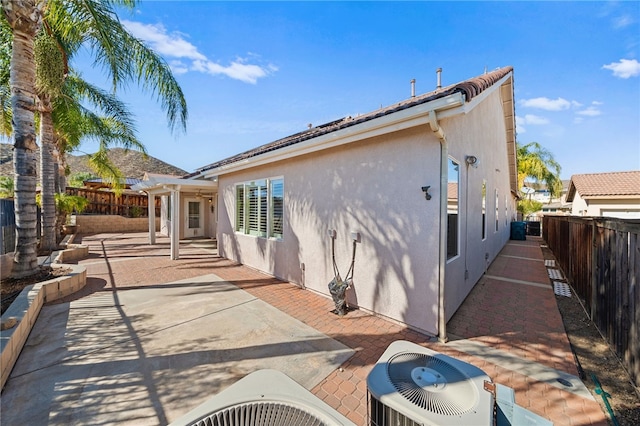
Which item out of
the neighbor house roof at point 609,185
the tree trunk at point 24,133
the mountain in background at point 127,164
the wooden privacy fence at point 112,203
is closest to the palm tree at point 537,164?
the neighbor house roof at point 609,185

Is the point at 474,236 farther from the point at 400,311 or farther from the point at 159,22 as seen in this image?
the point at 159,22

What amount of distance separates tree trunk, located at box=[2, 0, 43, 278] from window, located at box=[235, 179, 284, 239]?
16.8ft

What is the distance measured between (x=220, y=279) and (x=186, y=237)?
34.4 feet

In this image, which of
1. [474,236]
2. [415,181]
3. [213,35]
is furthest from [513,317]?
[213,35]

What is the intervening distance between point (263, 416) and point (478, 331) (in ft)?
15.2

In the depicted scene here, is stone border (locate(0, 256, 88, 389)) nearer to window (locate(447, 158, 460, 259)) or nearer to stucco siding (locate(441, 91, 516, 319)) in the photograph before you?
stucco siding (locate(441, 91, 516, 319))

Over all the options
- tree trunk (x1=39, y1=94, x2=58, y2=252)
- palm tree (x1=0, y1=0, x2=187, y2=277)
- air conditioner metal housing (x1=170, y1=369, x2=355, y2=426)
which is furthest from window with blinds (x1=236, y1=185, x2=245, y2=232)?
air conditioner metal housing (x1=170, y1=369, x2=355, y2=426)

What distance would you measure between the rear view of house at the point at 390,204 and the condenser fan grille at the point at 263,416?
355cm

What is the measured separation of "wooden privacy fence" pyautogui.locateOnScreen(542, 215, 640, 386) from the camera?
3.29 m

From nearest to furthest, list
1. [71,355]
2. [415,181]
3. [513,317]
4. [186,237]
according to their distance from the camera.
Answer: [71,355] < [415,181] < [513,317] < [186,237]

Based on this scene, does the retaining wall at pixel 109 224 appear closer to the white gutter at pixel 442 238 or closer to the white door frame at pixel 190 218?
the white door frame at pixel 190 218

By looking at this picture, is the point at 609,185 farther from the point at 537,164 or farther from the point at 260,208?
the point at 260,208

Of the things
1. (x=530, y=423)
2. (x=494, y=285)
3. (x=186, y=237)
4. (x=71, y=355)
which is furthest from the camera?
(x=186, y=237)

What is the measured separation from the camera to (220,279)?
24.9 feet
